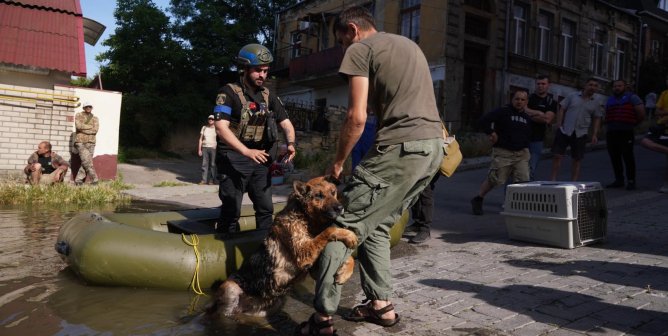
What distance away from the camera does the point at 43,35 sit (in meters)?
13.4

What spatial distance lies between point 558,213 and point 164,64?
24.3 m

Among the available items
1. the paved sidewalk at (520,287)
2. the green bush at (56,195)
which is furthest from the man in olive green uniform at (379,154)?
the green bush at (56,195)

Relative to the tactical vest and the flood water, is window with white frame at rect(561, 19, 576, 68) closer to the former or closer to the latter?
the tactical vest

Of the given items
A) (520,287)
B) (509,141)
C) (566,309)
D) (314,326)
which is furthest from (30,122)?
(566,309)

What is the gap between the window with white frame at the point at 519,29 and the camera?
2273 cm

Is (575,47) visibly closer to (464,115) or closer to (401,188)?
(464,115)

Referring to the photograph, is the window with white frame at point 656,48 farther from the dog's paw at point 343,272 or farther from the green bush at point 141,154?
the dog's paw at point 343,272

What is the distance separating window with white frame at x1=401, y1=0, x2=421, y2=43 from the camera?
20.8 metres

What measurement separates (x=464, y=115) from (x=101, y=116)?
1404 cm

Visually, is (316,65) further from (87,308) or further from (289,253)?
(289,253)

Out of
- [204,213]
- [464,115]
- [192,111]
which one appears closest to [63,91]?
[204,213]

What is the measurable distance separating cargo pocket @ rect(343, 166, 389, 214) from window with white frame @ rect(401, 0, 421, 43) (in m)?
18.6

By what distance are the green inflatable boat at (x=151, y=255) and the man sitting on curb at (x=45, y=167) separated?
750cm

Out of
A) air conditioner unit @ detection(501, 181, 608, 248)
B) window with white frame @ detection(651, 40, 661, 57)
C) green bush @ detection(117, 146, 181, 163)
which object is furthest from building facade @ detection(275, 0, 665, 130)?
air conditioner unit @ detection(501, 181, 608, 248)
